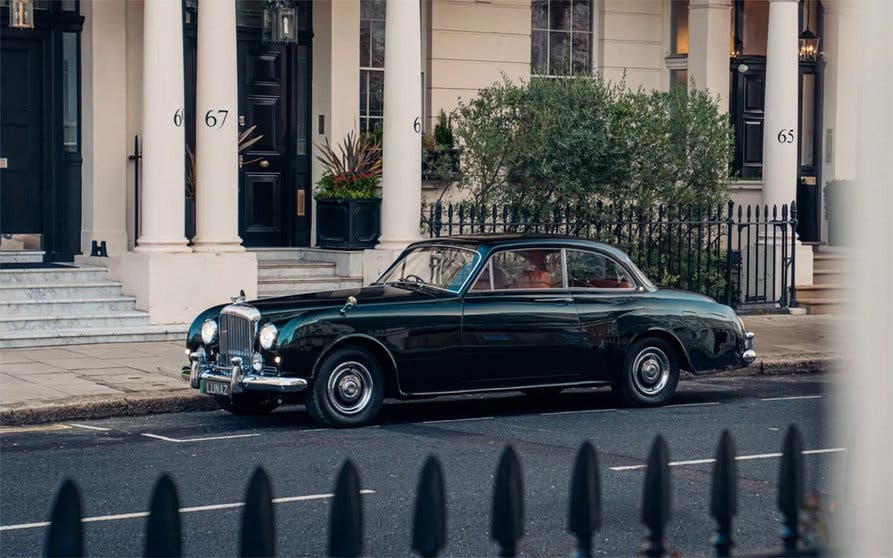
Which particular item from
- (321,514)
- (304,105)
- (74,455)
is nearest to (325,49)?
(304,105)

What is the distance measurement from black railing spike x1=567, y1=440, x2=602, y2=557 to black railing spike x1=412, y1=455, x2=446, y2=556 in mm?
300

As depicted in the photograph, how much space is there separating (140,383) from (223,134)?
473 cm

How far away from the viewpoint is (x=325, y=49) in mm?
19594

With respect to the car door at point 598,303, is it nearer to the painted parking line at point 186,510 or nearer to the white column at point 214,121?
the painted parking line at point 186,510

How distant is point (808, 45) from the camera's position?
22.5 metres

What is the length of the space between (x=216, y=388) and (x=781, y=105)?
11740 mm

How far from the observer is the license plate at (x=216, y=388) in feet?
34.7

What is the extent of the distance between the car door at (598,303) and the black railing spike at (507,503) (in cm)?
847

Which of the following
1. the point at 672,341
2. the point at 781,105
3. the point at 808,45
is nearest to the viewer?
the point at 672,341

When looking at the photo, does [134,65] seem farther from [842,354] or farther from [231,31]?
[842,354]

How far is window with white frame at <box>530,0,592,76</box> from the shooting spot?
2133 cm

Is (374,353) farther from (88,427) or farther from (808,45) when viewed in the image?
(808,45)

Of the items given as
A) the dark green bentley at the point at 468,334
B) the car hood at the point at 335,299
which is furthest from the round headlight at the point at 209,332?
the car hood at the point at 335,299

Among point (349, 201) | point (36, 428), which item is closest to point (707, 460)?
point (36, 428)
